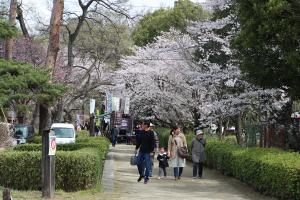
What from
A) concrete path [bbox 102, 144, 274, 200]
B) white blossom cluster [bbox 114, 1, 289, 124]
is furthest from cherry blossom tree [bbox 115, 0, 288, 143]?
concrete path [bbox 102, 144, 274, 200]

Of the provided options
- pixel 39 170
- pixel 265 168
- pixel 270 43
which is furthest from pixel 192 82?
pixel 39 170

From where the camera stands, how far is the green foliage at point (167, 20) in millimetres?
36094

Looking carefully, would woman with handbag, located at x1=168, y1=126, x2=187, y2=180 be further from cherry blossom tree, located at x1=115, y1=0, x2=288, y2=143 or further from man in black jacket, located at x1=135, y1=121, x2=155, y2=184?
cherry blossom tree, located at x1=115, y1=0, x2=288, y2=143

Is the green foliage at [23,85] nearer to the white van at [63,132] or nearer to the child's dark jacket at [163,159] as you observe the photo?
the child's dark jacket at [163,159]

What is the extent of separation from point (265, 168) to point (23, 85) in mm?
6685

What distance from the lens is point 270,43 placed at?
1433 centimetres

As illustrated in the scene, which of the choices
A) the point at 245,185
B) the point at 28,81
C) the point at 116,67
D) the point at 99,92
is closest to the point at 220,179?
the point at 245,185

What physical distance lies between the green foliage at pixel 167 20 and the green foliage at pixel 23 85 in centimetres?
2486

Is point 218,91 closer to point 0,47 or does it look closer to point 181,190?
point 181,190

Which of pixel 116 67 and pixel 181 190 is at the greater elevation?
pixel 116 67

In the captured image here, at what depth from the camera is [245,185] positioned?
1562cm

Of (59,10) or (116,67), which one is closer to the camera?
(59,10)

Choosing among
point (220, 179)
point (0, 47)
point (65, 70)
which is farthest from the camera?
point (65, 70)

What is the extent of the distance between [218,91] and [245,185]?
8.94 meters
